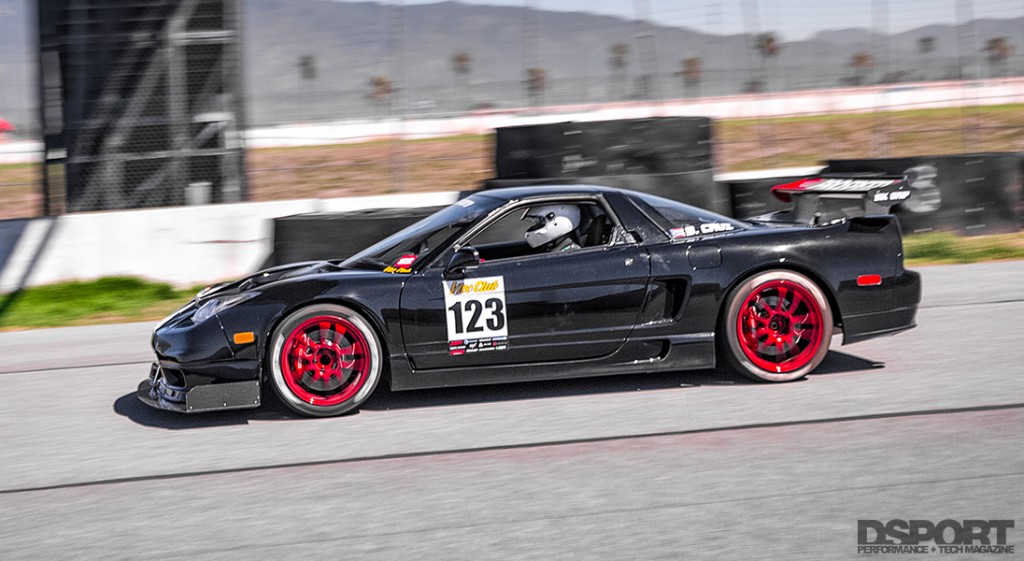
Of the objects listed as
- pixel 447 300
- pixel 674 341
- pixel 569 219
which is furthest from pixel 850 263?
pixel 447 300

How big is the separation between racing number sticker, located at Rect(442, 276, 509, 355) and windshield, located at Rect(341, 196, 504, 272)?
29cm

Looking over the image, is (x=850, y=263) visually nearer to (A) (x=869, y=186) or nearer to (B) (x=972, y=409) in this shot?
(A) (x=869, y=186)

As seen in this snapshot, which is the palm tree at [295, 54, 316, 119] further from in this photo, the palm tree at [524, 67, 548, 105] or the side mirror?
the side mirror

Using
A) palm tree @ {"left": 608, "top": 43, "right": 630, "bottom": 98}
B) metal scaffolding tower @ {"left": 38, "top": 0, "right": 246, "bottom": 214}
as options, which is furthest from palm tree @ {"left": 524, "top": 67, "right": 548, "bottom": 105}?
metal scaffolding tower @ {"left": 38, "top": 0, "right": 246, "bottom": 214}

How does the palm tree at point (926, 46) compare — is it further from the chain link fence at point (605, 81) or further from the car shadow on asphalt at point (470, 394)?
the car shadow on asphalt at point (470, 394)

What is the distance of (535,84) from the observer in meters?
18.0

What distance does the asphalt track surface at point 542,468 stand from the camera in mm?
3852

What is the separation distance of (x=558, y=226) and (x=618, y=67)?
12.9 meters

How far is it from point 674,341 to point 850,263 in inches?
44.5

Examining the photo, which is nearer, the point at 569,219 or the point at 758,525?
the point at 758,525

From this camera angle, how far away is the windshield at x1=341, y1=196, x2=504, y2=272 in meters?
5.91

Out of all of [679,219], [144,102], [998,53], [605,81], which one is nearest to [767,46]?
[605,81]

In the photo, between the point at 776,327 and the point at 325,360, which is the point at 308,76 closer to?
the point at 325,360

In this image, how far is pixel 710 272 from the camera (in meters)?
5.98
